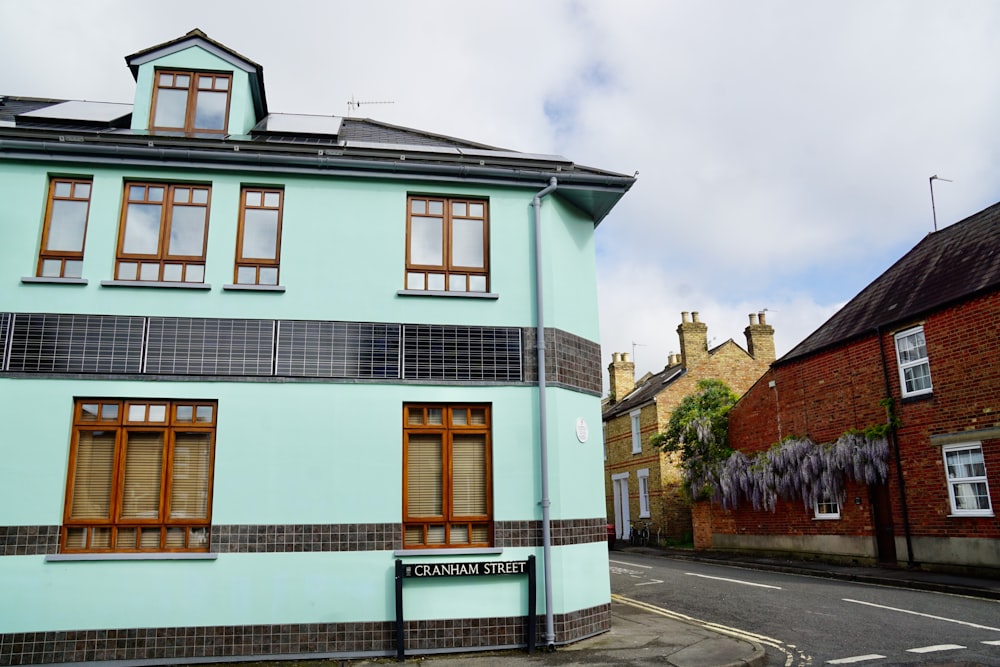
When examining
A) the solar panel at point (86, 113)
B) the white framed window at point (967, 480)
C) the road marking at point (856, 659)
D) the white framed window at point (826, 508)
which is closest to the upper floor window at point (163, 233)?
the solar panel at point (86, 113)

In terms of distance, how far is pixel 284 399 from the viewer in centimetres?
1073

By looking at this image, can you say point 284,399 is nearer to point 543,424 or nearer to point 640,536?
point 543,424

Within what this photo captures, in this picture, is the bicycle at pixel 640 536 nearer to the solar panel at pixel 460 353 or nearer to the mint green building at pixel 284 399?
the mint green building at pixel 284 399

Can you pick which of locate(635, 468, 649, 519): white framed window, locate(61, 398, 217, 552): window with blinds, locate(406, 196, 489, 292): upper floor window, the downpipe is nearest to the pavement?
the downpipe

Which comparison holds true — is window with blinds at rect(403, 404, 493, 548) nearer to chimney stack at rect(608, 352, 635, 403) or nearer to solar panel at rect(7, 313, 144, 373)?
solar panel at rect(7, 313, 144, 373)

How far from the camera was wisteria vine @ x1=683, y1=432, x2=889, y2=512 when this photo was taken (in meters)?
20.5

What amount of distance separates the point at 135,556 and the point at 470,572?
14.4 ft

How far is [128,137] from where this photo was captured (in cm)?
1107

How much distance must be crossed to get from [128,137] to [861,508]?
19598 millimetres

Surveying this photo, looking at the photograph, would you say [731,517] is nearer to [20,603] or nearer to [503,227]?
[503,227]

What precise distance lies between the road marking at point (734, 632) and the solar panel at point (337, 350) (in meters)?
6.26

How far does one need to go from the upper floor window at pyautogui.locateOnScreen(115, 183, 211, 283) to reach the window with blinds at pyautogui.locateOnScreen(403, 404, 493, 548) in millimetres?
3845

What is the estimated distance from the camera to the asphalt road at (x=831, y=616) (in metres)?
9.73

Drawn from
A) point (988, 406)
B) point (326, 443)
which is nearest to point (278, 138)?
point (326, 443)
